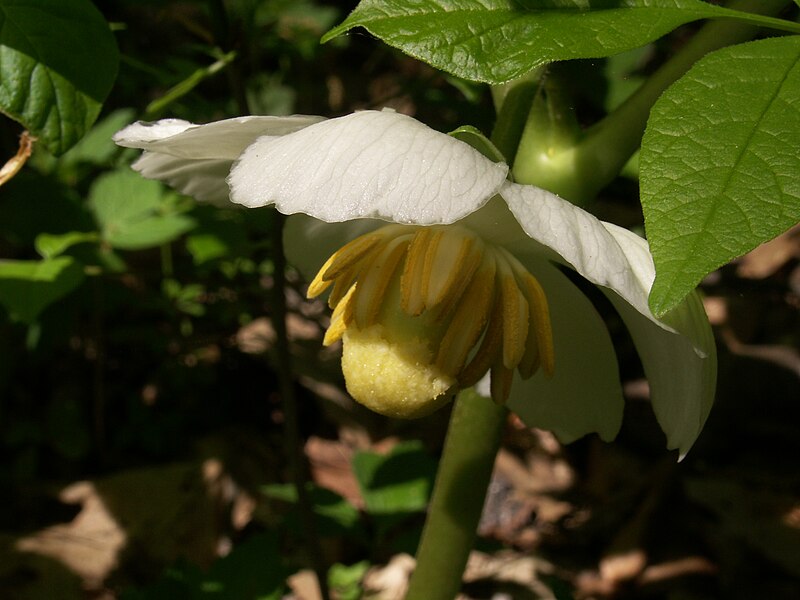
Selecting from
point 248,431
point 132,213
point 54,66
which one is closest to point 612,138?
point 54,66

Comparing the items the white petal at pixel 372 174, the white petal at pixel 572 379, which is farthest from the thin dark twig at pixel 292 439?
the white petal at pixel 372 174

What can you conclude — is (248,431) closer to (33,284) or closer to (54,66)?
(33,284)

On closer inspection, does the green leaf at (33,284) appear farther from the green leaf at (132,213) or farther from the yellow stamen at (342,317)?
the yellow stamen at (342,317)

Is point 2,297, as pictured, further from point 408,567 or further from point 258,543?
point 408,567

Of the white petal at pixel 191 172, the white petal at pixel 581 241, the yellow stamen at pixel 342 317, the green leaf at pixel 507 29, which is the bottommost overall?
the yellow stamen at pixel 342 317

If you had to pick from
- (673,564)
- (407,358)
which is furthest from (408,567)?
(407,358)

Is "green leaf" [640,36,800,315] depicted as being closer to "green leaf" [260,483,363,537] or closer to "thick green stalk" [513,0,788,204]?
"thick green stalk" [513,0,788,204]
